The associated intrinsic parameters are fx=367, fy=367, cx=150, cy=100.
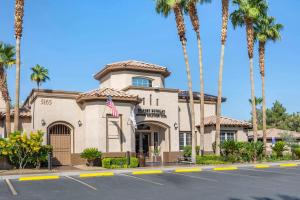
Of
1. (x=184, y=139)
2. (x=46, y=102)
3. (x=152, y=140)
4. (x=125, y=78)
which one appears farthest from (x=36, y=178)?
(x=184, y=139)

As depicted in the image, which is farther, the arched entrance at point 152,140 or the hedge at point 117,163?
the arched entrance at point 152,140

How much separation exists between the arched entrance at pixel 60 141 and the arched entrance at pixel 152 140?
6.04m

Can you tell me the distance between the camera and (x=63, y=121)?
96.7 ft

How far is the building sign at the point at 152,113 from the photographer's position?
102 ft

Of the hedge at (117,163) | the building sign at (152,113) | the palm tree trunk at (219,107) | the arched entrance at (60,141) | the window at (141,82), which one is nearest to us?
the hedge at (117,163)

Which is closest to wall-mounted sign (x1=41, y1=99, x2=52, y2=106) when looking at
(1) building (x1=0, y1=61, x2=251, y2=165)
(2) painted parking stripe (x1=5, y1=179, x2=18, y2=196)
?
(1) building (x1=0, y1=61, x2=251, y2=165)

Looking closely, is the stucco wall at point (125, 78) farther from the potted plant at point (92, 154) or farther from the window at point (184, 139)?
the potted plant at point (92, 154)

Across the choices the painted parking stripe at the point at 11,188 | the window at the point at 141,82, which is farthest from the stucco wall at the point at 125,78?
the painted parking stripe at the point at 11,188

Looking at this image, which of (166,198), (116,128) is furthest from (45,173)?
(166,198)

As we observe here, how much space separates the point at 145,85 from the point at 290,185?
65.5ft

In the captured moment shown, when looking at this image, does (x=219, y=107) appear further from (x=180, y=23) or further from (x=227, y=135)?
(x=180, y=23)

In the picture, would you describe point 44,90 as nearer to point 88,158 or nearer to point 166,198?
point 88,158

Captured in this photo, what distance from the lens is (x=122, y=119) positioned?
94.4 ft

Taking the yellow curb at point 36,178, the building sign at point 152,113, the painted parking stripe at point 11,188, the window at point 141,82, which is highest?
the window at point 141,82
